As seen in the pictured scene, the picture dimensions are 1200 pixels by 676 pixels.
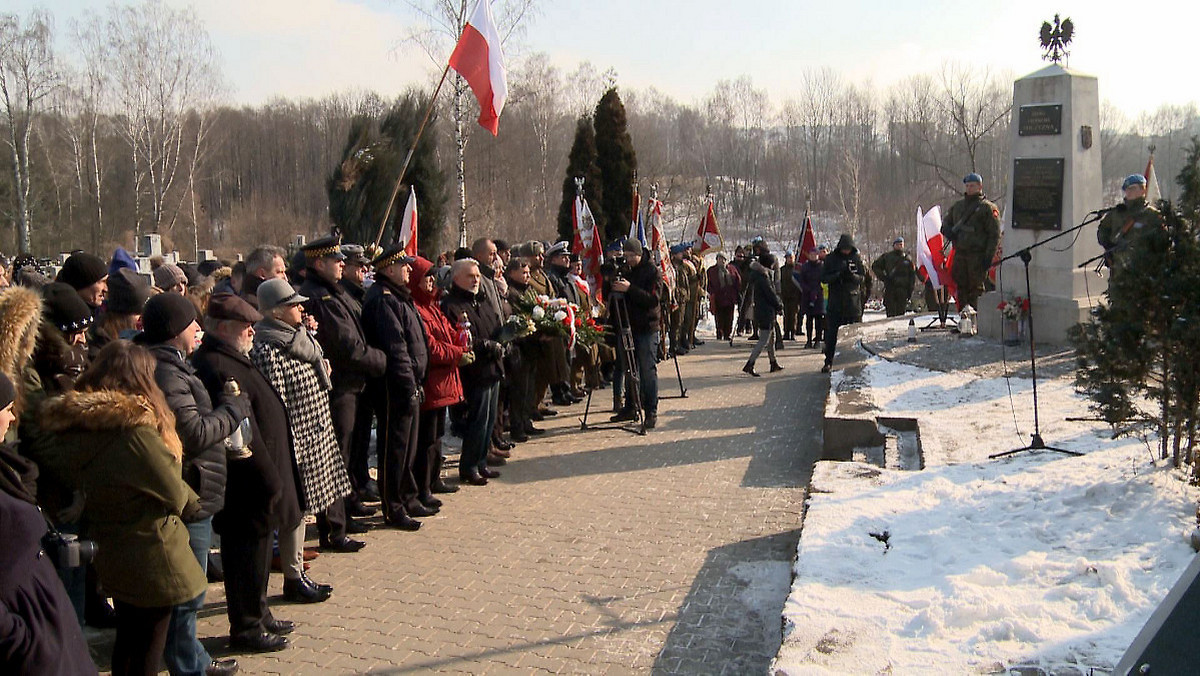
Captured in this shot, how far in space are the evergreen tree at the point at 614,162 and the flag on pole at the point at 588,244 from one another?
9.80m

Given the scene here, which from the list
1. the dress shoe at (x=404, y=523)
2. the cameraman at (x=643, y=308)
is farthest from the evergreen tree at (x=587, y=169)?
the dress shoe at (x=404, y=523)

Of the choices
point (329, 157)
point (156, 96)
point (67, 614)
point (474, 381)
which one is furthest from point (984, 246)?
point (329, 157)

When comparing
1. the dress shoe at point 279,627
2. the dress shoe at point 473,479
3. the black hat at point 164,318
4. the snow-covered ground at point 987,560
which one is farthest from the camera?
the dress shoe at point 473,479

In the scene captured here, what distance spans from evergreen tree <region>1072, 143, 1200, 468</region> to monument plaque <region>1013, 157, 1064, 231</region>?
6.63 meters

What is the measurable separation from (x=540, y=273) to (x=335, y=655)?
572 centimetres

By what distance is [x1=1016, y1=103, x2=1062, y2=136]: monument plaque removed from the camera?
12.1 m

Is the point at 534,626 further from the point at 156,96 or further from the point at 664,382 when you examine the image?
the point at 156,96

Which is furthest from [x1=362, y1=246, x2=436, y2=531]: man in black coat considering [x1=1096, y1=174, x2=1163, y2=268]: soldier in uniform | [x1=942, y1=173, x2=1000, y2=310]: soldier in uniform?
[x1=942, y1=173, x2=1000, y2=310]: soldier in uniform

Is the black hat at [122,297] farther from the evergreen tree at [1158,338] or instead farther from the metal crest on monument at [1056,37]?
the metal crest on monument at [1056,37]

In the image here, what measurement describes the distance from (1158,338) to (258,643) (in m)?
5.47

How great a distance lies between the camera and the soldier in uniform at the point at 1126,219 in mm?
6377

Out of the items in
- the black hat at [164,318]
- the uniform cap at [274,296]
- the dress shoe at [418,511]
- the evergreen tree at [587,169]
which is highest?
the evergreen tree at [587,169]

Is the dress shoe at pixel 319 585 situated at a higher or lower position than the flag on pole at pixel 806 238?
lower

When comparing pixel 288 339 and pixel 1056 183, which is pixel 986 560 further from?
pixel 1056 183
